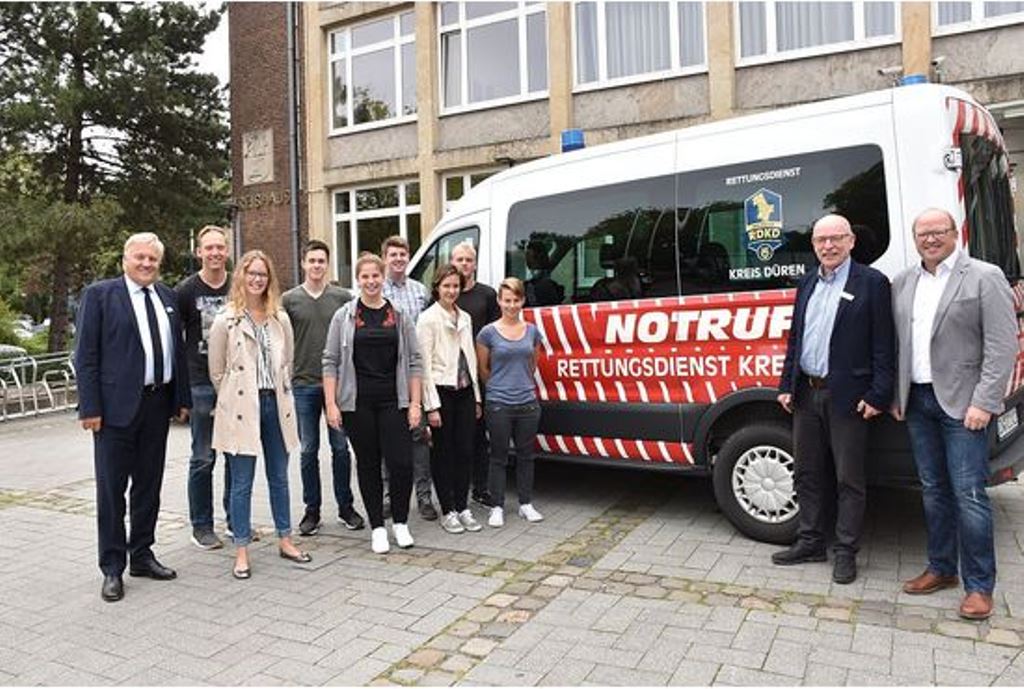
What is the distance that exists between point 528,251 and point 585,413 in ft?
4.15

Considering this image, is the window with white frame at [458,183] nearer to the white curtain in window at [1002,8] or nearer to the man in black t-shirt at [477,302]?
the white curtain in window at [1002,8]

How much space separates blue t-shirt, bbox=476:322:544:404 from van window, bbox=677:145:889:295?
1.12 metres

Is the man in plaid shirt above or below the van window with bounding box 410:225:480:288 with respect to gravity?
below

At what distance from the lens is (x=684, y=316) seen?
5.36m

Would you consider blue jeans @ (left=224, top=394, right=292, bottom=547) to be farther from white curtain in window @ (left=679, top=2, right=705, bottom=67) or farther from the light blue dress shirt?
white curtain in window @ (left=679, top=2, right=705, bottom=67)

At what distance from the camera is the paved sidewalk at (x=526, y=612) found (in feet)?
11.7

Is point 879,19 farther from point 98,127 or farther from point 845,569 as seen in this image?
point 98,127

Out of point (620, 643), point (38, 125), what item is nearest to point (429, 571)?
point (620, 643)

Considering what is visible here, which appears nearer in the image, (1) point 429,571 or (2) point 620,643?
(2) point 620,643

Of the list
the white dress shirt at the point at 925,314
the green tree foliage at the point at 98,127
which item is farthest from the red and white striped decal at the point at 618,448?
the green tree foliage at the point at 98,127

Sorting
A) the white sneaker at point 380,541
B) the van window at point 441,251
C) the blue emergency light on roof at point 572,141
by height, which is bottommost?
the white sneaker at point 380,541

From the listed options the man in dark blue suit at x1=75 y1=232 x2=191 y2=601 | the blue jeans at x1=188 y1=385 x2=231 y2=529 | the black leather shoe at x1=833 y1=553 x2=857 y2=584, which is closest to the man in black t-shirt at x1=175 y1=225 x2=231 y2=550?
the blue jeans at x1=188 y1=385 x2=231 y2=529

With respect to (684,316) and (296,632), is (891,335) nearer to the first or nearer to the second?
(684,316)

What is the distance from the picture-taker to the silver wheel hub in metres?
5.07
